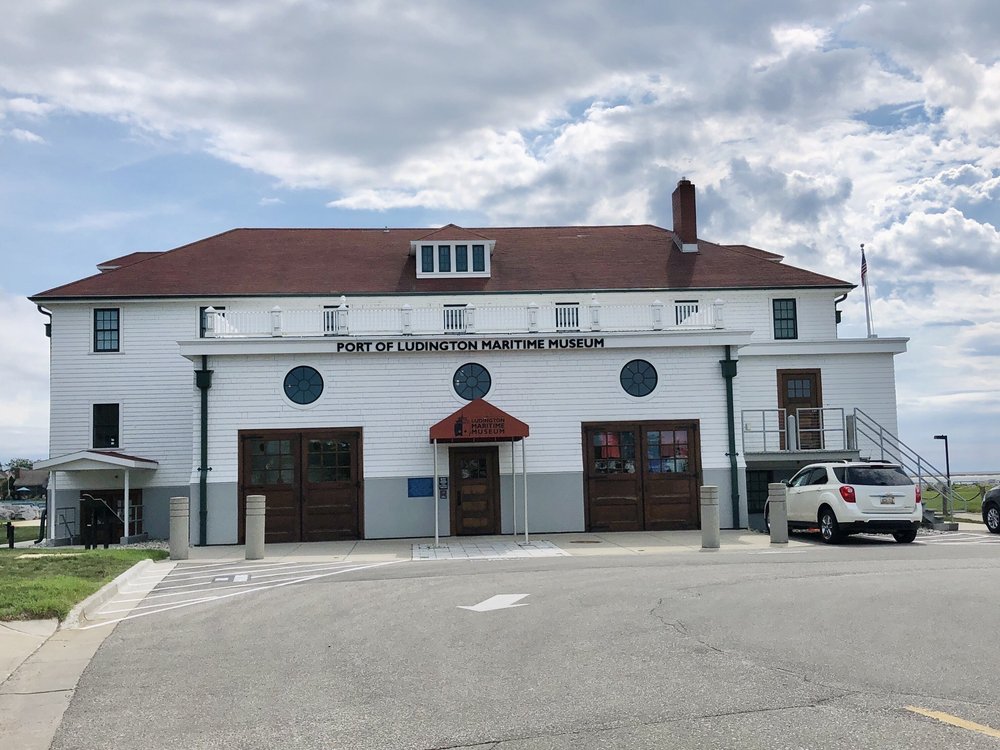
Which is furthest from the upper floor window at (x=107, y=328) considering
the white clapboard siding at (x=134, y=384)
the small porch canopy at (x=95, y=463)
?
the small porch canopy at (x=95, y=463)

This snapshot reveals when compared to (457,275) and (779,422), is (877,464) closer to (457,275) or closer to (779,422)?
(779,422)

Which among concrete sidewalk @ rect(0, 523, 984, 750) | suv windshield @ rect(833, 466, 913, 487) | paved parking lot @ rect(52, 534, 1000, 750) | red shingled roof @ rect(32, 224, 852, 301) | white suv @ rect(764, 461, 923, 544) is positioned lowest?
concrete sidewalk @ rect(0, 523, 984, 750)

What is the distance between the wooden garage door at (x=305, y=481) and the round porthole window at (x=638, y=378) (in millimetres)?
6493

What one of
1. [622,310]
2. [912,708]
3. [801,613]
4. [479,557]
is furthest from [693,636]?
[622,310]

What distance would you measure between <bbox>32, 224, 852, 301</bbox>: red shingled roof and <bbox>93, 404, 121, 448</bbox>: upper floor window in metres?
3.65

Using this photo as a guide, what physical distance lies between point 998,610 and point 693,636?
11.6 feet

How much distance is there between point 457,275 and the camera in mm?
33156

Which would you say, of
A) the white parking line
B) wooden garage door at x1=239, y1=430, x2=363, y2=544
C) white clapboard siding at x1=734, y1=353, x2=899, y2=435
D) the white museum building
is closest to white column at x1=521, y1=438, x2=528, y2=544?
the white museum building

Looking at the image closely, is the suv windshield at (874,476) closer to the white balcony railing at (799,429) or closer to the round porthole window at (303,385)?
the white balcony railing at (799,429)

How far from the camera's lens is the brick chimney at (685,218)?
1401 inches

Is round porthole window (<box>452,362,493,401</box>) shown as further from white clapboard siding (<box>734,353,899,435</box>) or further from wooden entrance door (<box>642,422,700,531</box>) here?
white clapboard siding (<box>734,353,899,435</box>)

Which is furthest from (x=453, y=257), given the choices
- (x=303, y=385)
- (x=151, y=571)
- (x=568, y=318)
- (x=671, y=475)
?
(x=151, y=571)

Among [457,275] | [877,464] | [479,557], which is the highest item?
[457,275]

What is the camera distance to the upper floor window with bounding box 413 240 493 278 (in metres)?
33.2
